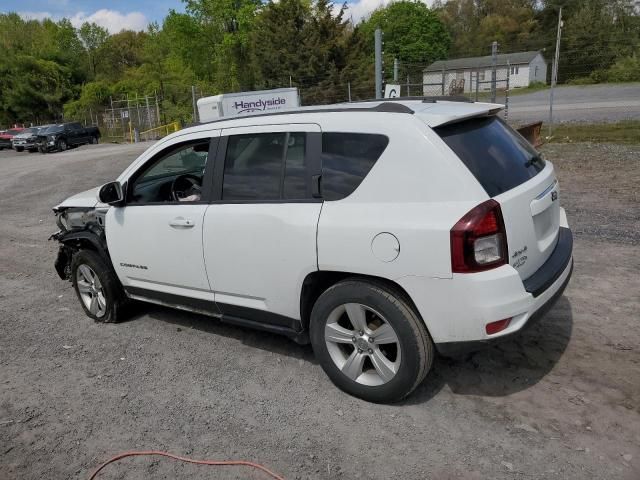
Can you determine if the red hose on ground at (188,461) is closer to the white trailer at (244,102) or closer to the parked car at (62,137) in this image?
the white trailer at (244,102)

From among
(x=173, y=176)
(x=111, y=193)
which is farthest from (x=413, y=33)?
(x=111, y=193)

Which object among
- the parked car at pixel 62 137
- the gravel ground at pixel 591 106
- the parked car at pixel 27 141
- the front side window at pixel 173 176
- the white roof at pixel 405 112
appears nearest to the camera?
the white roof at pixel 405 112

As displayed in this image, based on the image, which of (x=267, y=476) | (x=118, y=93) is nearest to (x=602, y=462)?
(x=267, y=476)

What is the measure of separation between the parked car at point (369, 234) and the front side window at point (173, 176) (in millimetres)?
64

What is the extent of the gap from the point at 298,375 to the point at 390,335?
38.4 inches

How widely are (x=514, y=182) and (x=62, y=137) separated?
33.4m

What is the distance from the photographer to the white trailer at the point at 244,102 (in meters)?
11.3

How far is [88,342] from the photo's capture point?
4723 mm

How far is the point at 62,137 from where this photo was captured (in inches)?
1248

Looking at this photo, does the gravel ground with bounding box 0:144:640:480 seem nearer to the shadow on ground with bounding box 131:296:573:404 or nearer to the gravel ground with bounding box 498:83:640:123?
the shadow on ground with bounding box 131:296:573:404

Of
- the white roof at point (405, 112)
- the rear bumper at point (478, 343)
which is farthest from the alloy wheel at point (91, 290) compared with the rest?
the rear bumper at point (478, 343)

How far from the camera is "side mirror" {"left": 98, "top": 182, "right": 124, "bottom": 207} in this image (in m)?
4.43

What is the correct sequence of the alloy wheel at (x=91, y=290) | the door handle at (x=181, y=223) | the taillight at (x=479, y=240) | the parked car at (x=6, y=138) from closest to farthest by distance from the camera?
the taillight at (x=479, y=240) → the door handle at (x=181, y=223) → the alloy wheel at (x=91, y=290) → the parked car at (x=6, y=138)

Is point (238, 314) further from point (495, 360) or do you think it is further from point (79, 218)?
point (79, 218)
